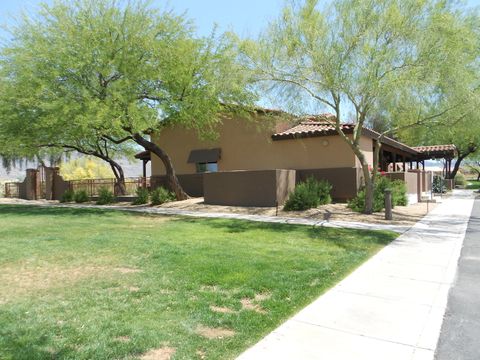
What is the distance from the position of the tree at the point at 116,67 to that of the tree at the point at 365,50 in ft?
6.84

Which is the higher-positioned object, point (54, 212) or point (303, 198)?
point (303, 198)

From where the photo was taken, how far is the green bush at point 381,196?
1604 centimetres

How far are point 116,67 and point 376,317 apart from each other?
15184 mm

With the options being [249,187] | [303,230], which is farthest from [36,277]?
[249,187]

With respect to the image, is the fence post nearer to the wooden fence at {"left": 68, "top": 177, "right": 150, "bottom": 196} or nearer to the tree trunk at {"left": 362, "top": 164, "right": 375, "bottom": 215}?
the tree trunk at {"left": 362, "top": 164, "right": 375, "bottom": 215}

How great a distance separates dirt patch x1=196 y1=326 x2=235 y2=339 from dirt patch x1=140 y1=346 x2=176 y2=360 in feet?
1.53

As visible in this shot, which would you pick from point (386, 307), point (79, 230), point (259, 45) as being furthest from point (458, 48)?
point (79, 230)

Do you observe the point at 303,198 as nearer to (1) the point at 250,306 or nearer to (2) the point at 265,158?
(2) the point at 265,158

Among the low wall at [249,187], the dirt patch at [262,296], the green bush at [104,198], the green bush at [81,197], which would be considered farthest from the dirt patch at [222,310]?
the green bush at [81,197]

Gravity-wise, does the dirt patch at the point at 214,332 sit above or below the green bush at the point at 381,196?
below

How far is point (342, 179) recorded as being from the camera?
61.7ft

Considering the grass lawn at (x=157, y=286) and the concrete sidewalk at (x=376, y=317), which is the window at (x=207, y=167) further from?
the concrete sidewalk at (x=376, y=317)

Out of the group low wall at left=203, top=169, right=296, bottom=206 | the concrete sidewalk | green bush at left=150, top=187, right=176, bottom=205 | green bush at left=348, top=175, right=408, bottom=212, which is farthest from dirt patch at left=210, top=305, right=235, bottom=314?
green bush at left=150, top=187, right=176, bottom=205

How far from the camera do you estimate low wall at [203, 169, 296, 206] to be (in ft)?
57.5
